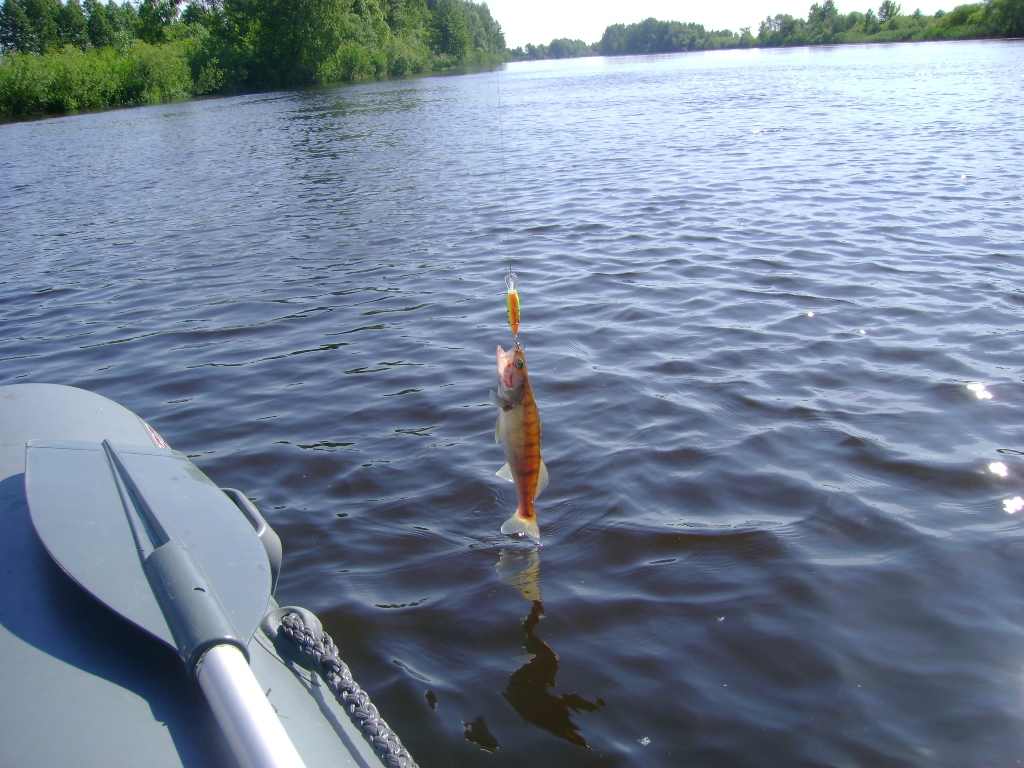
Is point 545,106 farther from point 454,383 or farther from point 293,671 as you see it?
point 293,671

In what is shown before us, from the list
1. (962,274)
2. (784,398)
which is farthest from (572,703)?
(962,274)

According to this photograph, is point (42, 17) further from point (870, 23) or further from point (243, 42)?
point (870, 23)

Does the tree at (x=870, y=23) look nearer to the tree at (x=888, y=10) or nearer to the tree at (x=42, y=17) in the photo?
the tree at (x=888, y=10)

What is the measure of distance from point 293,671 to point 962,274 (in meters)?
7.90

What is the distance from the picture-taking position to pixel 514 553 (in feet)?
13.7

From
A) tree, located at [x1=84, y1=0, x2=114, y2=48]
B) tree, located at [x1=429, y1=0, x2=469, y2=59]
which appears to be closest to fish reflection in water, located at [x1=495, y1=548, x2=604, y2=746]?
tree, located at [x1=429, y1=0, x2=469, y2=59]

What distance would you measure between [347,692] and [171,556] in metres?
0.70

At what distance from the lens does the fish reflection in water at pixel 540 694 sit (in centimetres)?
309

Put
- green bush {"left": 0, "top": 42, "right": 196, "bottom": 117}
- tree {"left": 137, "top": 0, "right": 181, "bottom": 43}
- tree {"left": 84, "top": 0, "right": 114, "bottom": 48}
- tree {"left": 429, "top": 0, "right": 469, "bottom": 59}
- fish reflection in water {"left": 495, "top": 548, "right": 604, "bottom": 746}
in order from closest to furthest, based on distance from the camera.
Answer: fish reflection in water {"left": 495, "top": 548, "right": 604, "bottom": 746}
green bush {"left": 0, "top": 42, "right": 196, "bottom": 117}
tree {"left": 137, "top": 0, "right": 181, "bottom": 43}
tree {"left": 429, "top": 0, "right": 469, "bottom": 59}
tree {"left": 84, "top": 0, "right": 114, "bottom": 48}

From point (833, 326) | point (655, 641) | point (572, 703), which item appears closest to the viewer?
point (572, 703)

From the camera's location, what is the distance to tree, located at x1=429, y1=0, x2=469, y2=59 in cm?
7644

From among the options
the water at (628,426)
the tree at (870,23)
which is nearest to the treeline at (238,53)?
the water at (628,426)

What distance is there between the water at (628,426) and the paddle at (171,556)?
3.89 ft

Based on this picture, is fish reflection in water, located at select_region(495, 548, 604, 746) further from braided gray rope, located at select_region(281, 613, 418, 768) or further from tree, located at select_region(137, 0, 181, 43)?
tree, located at select_region(137, 0, 181, 43)
